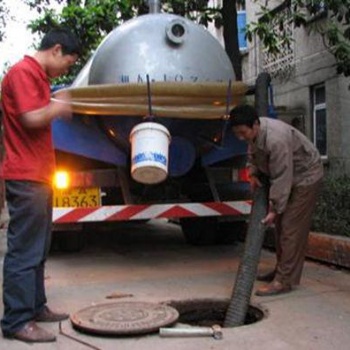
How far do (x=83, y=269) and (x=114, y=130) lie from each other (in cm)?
143

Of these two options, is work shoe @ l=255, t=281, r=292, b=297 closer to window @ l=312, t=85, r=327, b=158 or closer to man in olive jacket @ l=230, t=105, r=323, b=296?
man in olive jacket @ l=230, t=105, r=323, b=296

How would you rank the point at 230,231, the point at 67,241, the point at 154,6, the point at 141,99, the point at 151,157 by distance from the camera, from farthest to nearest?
the point at 230,231 < the point at 67,241 < the point at 154,6 < the point at 141,99 < the point at 151,157

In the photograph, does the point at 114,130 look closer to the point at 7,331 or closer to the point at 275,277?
the point at 275,277

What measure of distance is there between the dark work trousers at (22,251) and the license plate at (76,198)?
7.62ft

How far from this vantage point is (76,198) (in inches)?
262

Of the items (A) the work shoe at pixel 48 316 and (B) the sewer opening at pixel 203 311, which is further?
(B) the sewer opening at pixel 203 311

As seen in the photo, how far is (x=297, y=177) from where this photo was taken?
5617 millimetres

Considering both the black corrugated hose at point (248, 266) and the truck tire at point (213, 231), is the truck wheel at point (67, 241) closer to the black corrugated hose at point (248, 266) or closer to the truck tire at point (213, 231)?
the truck tire at point (213, 231)

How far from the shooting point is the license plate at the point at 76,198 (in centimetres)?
664

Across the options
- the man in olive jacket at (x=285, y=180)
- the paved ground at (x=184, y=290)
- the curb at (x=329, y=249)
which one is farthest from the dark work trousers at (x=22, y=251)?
the curb at (x=329, y=249)

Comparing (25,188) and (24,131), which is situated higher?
(24,131)

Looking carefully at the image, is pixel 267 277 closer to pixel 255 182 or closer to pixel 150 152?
pixel 255 182

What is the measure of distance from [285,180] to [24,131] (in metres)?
2.04

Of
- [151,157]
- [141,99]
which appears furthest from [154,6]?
[151,157]
